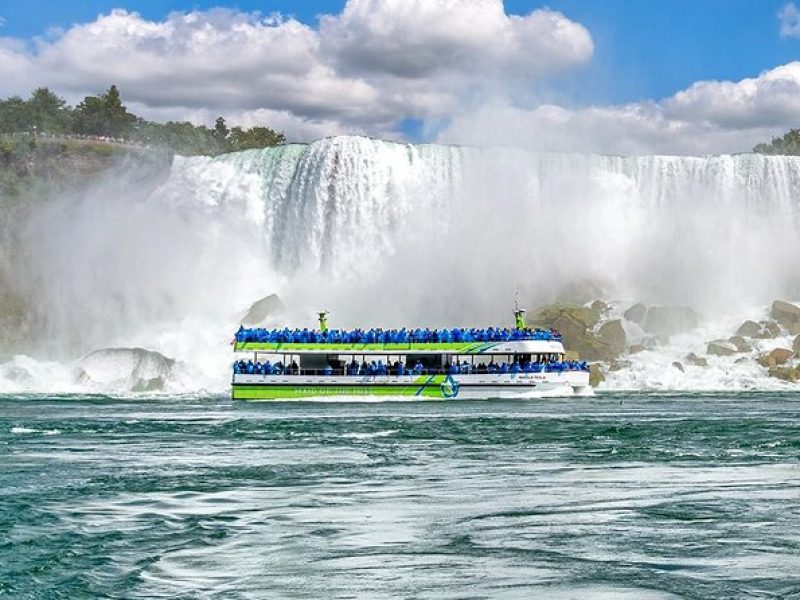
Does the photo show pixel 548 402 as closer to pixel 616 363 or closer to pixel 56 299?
pixel 616 363

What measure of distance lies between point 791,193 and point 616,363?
19.4 metres

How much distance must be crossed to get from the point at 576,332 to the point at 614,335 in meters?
2.75

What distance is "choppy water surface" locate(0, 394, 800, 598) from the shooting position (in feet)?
56.2

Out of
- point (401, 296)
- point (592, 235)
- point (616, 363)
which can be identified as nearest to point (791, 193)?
point (592, 235)

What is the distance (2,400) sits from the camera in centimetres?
5984

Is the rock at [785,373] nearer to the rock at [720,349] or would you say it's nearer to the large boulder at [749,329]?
the rock at [720,349]

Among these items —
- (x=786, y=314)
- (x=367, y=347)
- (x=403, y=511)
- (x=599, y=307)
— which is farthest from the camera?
(x=599, y=307)

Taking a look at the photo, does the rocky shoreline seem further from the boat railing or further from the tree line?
the tree line

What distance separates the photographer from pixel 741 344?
7188cm

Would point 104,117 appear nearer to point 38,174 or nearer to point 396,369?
point 38,174

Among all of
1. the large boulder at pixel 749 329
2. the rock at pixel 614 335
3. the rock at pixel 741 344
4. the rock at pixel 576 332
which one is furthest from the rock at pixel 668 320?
the rock at pixel 576 332

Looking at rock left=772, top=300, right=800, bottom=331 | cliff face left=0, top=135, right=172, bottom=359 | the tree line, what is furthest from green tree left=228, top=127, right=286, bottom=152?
rock left=772, top=300, right=800, bottom=331

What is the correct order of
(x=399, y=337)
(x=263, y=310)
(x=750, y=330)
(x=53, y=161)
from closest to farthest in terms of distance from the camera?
Result: 1. (x=399, y=337)
2. (x=750, y=330)
3. (x=263, y=310)
4. (x=53, y=161)

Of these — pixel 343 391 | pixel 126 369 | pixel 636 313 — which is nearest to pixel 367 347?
pixel 343 391
